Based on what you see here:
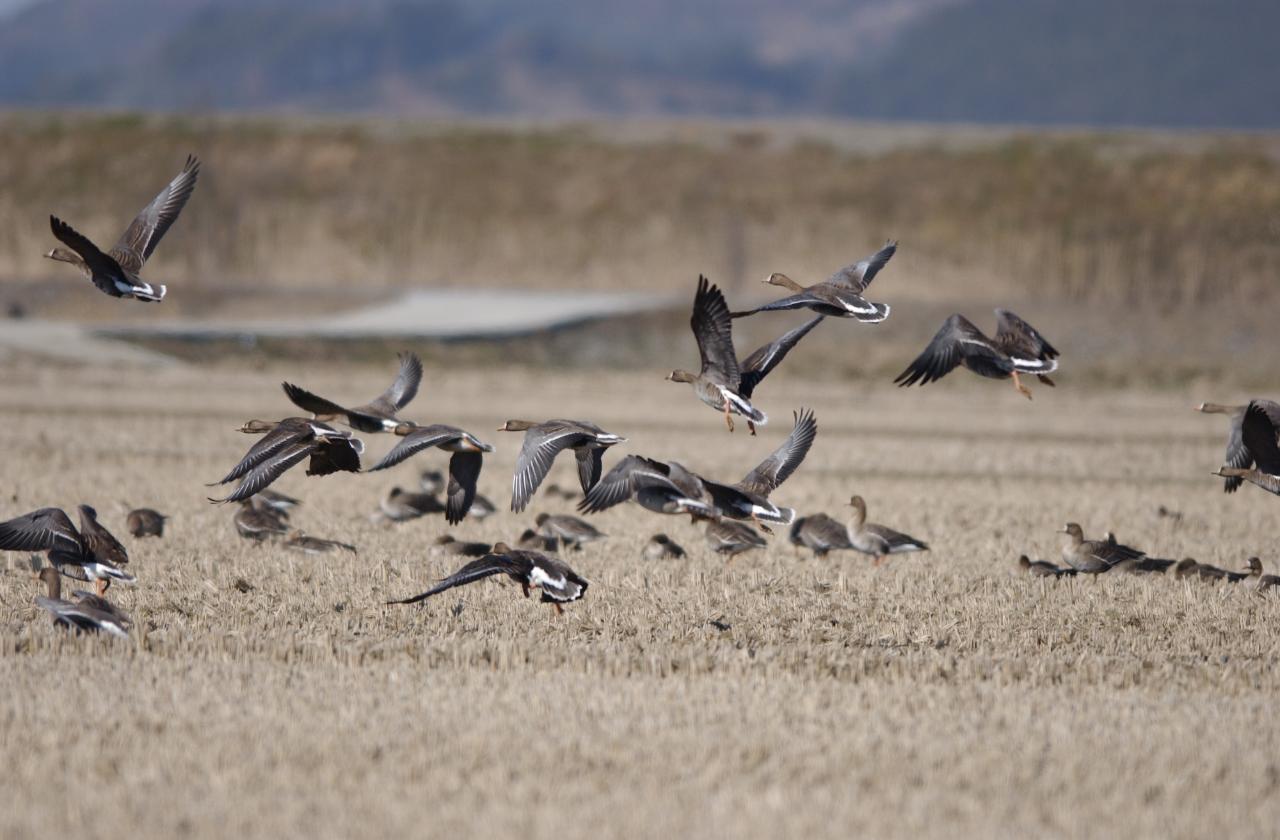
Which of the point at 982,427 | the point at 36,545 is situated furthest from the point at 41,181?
the point at 36,545

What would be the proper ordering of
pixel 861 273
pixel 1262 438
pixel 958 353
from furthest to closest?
pixel 1262 438 < pixel 861 273 < pixel 958 353

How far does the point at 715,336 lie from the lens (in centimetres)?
1204

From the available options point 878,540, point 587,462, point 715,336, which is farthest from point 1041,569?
point 587,462

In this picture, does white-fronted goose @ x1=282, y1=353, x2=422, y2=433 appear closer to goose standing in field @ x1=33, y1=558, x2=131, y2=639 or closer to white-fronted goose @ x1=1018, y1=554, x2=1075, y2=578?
goose standing in field @ x1=33, y1=558, x2=131, y2=639

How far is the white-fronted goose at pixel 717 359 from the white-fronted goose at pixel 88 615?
4473 mm

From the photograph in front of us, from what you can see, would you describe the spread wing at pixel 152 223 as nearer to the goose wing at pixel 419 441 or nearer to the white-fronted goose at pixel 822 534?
the goose wing at pixel 419 441

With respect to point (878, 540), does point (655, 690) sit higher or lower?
lower

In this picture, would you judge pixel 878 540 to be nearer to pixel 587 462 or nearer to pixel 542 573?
pixel 587 462

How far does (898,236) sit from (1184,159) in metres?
11.6

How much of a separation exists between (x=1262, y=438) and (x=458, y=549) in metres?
7.02

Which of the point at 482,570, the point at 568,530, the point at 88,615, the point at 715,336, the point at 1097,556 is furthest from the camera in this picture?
the point at 568,530

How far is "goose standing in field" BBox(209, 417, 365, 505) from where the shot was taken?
11.8 metres

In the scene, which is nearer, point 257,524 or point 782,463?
point 782,463

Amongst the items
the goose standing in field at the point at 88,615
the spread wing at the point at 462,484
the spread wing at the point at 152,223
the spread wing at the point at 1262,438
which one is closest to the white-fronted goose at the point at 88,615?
the goose standing in field at the point at 88,615
